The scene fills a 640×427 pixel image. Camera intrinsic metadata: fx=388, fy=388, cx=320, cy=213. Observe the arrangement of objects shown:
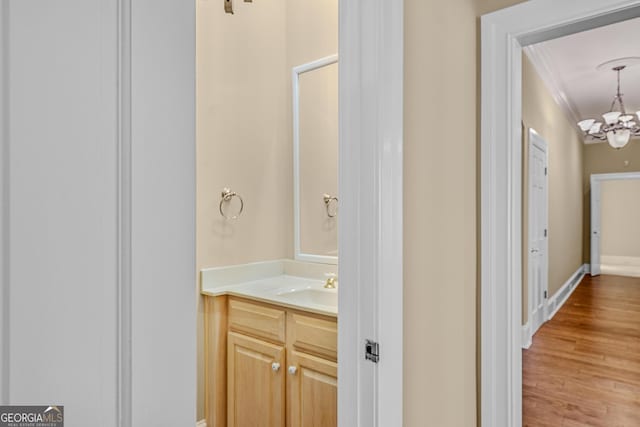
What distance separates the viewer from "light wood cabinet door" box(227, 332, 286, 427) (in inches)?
75.4

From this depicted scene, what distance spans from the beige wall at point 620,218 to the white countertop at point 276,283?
9627 mm

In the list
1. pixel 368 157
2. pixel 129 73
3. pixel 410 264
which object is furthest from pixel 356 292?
pixel 129 73

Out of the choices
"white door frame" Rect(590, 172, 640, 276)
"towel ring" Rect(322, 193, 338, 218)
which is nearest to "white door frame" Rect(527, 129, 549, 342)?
"towel ring" Rect(322, 193, 338, 218)

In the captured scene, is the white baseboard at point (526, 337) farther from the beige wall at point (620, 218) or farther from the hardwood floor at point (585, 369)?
the beige wall at point (620, 218)

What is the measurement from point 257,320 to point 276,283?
1.42 ft

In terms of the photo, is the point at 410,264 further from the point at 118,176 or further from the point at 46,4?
the point at 46,4

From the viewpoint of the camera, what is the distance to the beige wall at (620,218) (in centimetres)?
946

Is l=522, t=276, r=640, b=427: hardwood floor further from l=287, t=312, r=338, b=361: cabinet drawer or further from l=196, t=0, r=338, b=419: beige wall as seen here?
l=196, t=0, r=338, b=419: beige wall

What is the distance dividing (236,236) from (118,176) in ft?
6.63

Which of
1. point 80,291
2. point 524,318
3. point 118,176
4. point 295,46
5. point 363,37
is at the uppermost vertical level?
point 295,46

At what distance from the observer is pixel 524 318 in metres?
3.70

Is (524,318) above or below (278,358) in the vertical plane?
below

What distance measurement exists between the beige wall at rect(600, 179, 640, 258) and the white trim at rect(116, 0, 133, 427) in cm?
1129

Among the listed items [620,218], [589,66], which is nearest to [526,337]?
[589,66]
